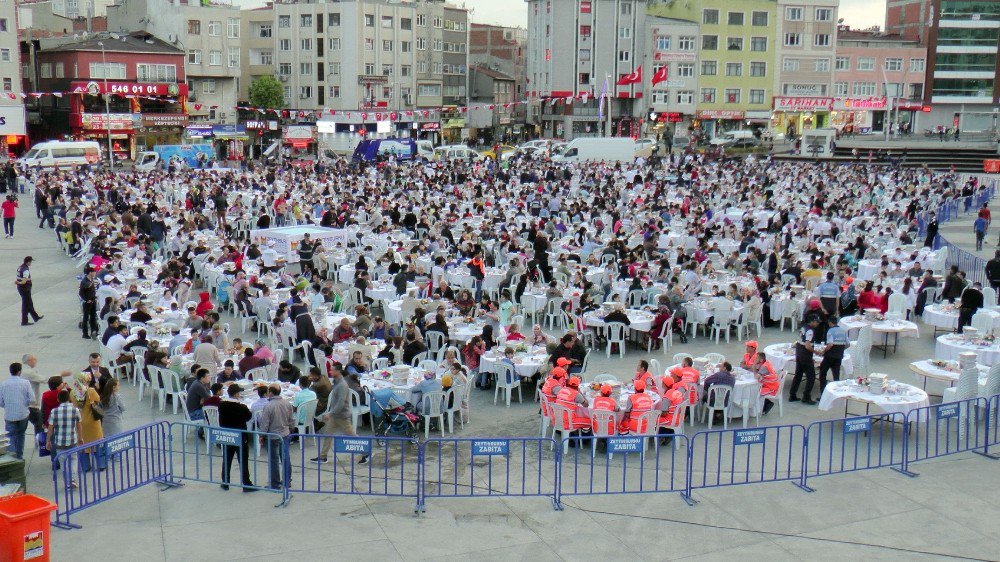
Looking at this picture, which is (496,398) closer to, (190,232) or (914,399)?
(914,399)

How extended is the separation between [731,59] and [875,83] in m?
15.3

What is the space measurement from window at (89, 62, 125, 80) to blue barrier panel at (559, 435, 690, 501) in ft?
206

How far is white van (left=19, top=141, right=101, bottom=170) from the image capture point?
191ft

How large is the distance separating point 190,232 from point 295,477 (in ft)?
59.0

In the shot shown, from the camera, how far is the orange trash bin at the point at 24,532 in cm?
993

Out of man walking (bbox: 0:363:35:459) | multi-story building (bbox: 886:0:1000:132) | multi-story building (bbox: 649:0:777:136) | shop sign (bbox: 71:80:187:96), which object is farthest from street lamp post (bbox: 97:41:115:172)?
multi-story building (bbox: 886:0:1000:132)

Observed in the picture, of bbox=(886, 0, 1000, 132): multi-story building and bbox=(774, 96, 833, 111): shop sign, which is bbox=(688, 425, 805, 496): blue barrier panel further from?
bbox=(886, 0, 1000, 132): multi-story building

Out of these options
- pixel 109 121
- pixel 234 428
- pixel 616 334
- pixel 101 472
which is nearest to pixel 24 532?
pixel 234 428

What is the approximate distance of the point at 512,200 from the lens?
39.9 m

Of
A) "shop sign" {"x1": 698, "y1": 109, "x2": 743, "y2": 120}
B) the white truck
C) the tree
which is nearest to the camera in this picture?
the white truck

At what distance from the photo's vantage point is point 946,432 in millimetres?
14438

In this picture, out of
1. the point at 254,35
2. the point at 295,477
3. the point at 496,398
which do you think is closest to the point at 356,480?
the point at 295,477

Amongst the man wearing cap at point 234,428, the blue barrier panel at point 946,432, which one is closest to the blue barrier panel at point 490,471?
the man wearing cap at point 234,428

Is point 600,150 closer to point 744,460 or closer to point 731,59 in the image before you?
point 731,59
